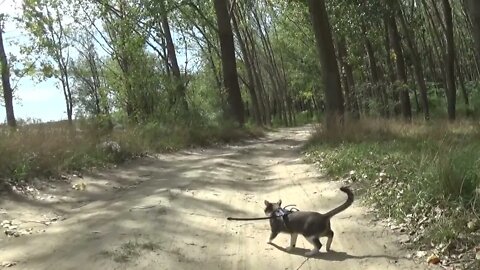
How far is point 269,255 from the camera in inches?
234

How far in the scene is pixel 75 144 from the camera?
13.5 metres

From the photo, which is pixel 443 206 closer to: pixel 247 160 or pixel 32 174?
pixel 32 174

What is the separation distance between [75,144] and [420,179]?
923cm

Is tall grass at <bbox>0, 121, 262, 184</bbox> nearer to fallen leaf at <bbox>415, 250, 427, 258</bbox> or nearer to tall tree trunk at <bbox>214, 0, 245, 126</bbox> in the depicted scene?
tall tree trunk at <bbox>214, 0, 245, 126</bbox>

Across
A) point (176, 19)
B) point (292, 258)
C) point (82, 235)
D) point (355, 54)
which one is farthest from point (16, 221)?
point (176, 19)

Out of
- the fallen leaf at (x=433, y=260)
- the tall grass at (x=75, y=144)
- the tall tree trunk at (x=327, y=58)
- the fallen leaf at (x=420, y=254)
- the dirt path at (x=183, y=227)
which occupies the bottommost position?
the fallen leaf at (x=420, y=254)

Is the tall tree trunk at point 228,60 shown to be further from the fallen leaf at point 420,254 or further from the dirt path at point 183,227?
the fallen leaf at point 420,254

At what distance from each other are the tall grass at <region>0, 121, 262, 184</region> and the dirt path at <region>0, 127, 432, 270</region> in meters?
0.77

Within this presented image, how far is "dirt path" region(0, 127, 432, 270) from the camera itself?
19.0 feet

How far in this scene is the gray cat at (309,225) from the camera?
18.8ft

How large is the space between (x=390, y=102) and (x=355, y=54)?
4858mm

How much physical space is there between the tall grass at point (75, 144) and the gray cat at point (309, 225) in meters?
5.66

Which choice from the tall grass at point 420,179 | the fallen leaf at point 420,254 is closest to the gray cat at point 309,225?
the fallen leaf at point 420,254

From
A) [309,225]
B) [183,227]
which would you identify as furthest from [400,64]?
[309,225]
